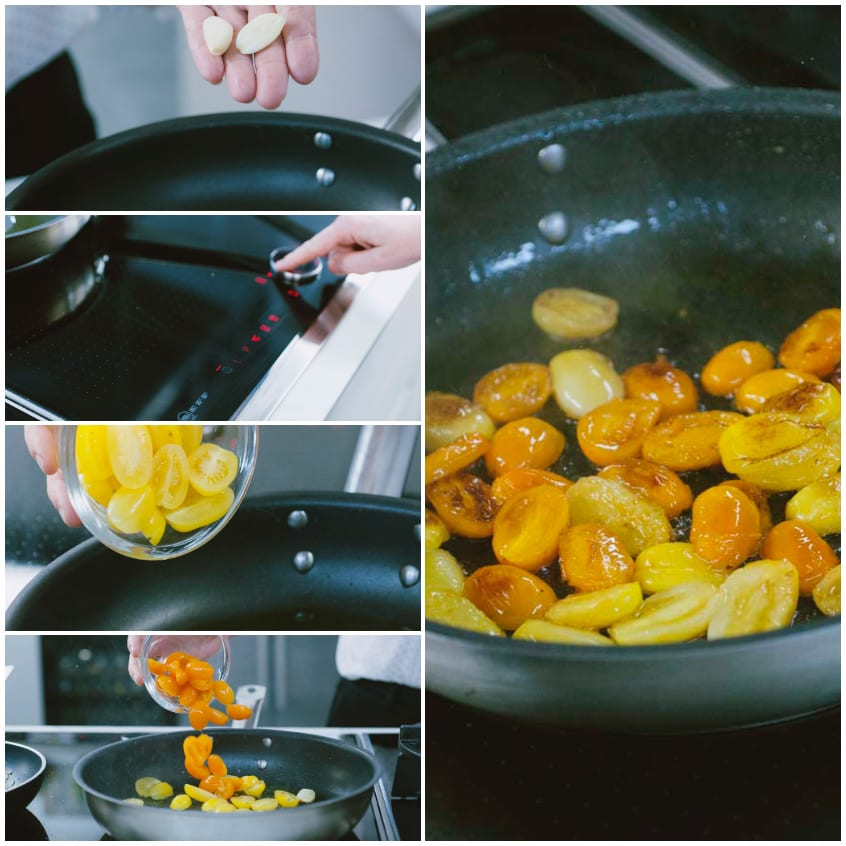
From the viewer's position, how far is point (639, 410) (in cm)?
72

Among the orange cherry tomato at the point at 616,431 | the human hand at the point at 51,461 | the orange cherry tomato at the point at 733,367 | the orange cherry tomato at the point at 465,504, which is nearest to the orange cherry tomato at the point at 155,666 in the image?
the human hand at the point at 51,461

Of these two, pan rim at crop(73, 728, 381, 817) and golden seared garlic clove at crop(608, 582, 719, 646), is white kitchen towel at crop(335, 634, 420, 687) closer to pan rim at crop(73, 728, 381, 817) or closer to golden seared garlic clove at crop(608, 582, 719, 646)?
pan rim at crop(73, 728, 381, 817)

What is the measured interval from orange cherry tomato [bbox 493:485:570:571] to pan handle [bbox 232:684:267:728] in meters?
0.18

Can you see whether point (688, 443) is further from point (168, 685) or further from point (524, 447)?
point (168, 685)

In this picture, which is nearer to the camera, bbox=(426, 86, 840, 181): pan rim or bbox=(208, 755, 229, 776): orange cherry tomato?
bbox=(208, 755, 229, 776): orange cherry tomato

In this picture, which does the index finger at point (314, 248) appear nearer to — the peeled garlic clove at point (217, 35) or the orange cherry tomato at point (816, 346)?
the peeled garlic clove at point (217, 35)

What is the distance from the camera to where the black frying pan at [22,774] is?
709 mm

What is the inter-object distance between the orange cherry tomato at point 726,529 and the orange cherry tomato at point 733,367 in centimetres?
11

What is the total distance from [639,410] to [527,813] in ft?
0.87

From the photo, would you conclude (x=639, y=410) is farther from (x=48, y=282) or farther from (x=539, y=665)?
(x=48, y=282)

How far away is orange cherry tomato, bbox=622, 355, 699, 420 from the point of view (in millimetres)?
731

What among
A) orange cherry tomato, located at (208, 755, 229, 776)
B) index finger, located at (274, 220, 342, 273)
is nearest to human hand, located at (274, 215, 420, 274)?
index finger, located at (274, 220, 342, 273)

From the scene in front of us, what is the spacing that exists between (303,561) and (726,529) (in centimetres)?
28

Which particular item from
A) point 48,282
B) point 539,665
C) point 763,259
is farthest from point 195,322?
point 763,259
